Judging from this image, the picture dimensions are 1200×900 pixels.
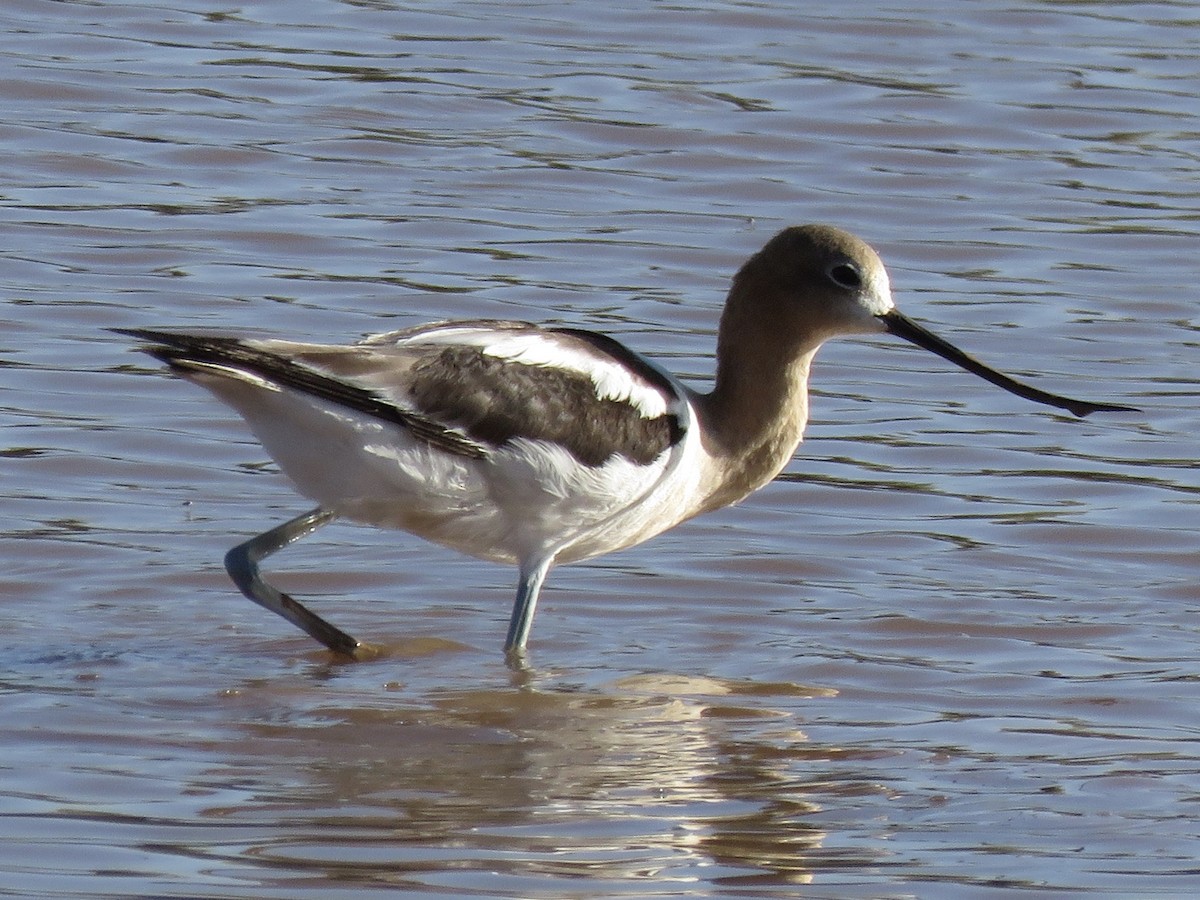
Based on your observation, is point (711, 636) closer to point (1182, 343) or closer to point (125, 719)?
point (125, 719)

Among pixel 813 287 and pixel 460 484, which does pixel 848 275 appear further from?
pixel 460 484

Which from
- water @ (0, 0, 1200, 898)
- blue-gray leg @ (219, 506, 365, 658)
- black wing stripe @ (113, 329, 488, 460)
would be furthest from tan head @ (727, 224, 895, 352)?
blue-gray leg @ (219, 506, 365, 658)

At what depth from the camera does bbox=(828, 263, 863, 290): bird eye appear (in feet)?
25.0

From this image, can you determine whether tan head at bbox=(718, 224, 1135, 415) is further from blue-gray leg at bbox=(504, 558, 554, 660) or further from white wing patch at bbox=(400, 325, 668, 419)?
blue-gray leg at bbox=(504, 558, 554, 660)

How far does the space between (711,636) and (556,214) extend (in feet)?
15.2

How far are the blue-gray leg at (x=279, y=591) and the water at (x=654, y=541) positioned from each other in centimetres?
10

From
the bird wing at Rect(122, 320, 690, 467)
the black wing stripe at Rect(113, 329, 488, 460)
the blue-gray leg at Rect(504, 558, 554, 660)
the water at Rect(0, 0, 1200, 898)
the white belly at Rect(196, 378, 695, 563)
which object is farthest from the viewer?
the blue-gray leg at Rect(504, 558, 554, 660)

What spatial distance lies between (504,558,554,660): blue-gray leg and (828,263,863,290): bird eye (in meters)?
1.26

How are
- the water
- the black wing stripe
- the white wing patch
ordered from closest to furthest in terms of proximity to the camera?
the water, the black wing stripe, the white wing patch

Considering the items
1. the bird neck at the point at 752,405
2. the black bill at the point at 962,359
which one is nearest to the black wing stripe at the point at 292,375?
the bird neck at the point at 752,405

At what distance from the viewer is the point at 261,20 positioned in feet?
48.6

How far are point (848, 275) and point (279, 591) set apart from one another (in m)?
1.98

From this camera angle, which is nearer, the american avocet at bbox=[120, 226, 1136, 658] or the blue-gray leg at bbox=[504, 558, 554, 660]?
the american avocet at bbox=[120, 226, 1136, 658]

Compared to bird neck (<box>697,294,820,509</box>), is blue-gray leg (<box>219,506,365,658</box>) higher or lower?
lower
